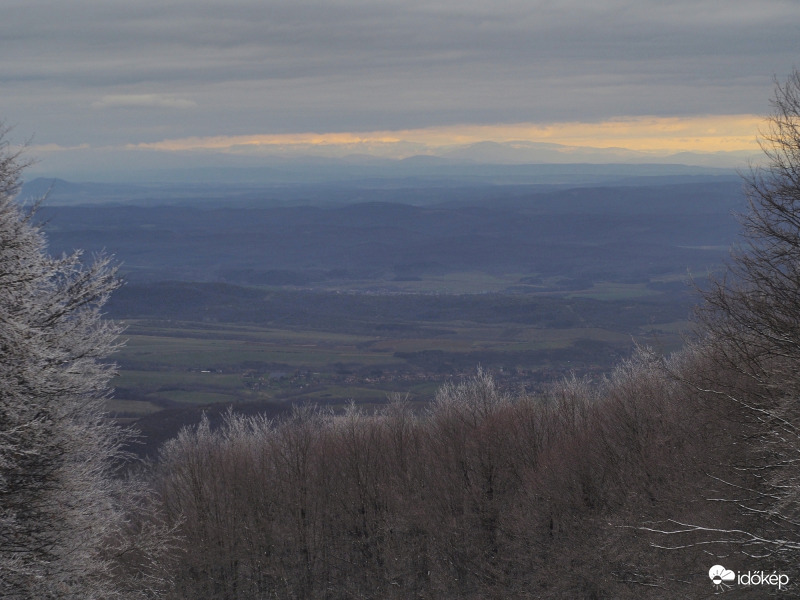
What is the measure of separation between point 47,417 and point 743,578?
17.4 meters

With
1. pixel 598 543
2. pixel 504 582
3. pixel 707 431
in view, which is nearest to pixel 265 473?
pixel 504 582

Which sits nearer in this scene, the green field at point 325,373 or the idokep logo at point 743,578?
the idokep logo at point 743,578

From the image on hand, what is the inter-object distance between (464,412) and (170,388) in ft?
383

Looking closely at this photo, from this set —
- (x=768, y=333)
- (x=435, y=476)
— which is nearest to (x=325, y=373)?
(x=435, y=476)

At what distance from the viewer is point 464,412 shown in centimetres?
5162

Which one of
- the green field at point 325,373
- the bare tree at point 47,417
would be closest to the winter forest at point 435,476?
the bare tree at point 47,417

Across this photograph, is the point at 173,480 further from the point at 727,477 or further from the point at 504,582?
the point at 727,477

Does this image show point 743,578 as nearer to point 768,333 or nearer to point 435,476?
point 768,333

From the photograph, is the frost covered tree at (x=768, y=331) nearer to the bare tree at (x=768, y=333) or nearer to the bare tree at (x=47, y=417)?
the bare tree at (x=768, y=333)

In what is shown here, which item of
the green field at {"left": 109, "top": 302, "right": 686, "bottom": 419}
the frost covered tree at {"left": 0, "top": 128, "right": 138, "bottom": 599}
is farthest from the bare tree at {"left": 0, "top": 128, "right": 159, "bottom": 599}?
the green field at {"left": 109, "top": 302, "right": 686, "bottom": 419}

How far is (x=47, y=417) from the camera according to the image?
21.1 m

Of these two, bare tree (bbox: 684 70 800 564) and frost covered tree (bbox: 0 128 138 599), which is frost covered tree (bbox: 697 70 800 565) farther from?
frost covered tree (bbox: 0 128 138 599)

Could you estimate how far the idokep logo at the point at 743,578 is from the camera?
20047mm

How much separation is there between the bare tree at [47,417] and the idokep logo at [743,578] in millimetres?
15419
